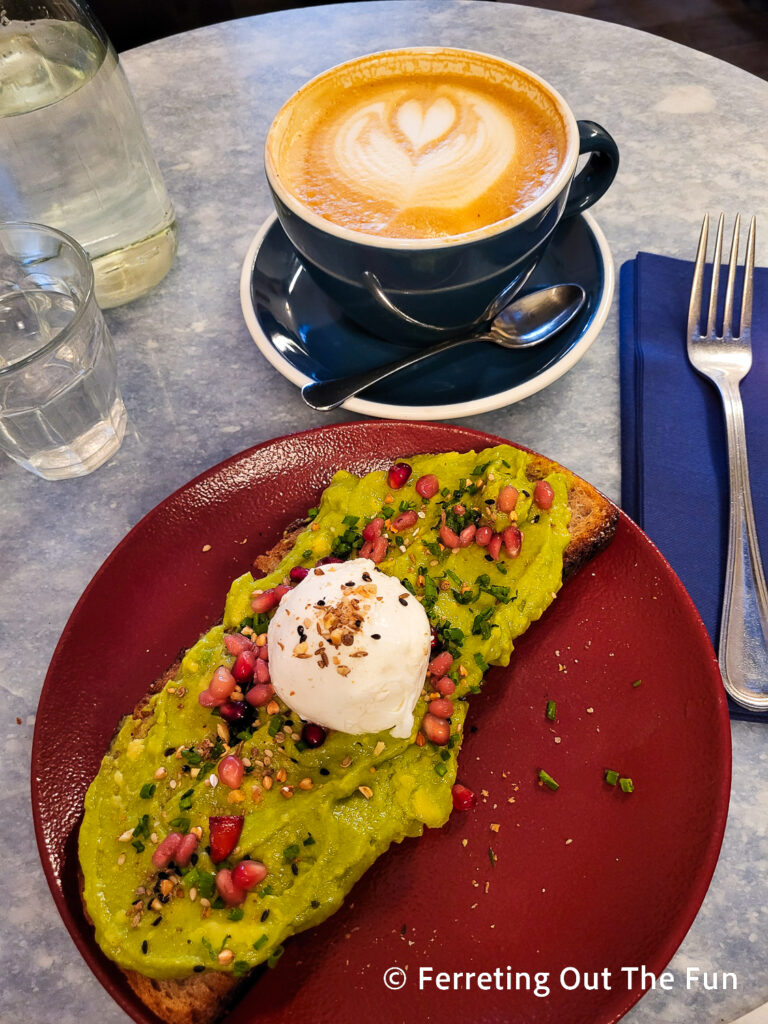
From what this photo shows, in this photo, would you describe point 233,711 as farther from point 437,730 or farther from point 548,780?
point 548,780

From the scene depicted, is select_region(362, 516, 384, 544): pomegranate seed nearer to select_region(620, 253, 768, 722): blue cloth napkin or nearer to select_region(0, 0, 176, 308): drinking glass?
select_region(620, 253, 768, 722): blue cloth napkin

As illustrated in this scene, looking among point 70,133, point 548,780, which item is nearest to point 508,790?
point 548,780

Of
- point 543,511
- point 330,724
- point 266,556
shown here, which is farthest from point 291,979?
point 543,511

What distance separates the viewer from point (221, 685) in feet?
4.83

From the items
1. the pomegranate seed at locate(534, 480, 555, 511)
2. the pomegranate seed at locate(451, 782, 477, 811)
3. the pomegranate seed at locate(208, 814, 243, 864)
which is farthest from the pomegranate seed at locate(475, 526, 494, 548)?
the pomegranate seed at locate(208, 814, 243, 864)

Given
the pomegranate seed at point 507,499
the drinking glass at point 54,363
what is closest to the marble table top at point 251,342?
the drinking glass at point 54,363

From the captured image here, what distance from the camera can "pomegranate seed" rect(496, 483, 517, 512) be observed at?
1.64m

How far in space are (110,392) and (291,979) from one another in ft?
4.64

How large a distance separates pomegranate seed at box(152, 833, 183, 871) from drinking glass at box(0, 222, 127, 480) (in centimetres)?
104

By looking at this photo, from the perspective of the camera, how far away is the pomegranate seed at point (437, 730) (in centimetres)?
144

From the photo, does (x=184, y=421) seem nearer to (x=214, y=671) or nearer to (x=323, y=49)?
(x=214, y=671)

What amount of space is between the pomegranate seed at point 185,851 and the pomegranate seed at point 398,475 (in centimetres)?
79

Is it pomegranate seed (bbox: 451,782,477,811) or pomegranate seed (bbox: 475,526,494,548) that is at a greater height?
pomegranate seed (bbox: 475,526,494,548)

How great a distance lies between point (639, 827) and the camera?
1405 millimetres
